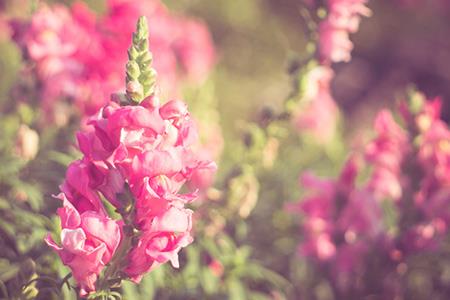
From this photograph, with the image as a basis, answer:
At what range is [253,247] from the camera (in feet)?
7.54

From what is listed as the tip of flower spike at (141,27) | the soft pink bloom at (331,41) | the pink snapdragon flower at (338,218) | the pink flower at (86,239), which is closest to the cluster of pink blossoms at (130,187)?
the pink flower at (86,239)

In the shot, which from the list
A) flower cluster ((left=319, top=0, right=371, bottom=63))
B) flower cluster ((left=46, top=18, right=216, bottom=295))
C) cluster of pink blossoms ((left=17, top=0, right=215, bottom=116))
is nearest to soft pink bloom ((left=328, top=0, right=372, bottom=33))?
flower cluster ((left=319, top=0, right=371, bottom=63))

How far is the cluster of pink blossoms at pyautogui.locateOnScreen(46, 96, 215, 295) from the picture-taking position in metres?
1.24

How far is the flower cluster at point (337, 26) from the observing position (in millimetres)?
1897

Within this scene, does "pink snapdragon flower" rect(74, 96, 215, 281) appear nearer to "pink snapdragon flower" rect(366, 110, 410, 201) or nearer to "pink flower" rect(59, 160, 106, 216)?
"pink flower" rect(59, 160, 106, 216)

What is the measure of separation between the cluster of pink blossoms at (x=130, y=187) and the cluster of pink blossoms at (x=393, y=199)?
904mm

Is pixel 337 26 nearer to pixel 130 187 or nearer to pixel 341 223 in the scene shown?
pixel 341 223

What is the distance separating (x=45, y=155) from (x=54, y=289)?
2.44 ft

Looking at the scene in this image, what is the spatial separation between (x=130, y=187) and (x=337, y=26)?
2.93 feet

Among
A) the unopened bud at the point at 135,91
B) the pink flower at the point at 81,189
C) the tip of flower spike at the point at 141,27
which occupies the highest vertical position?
the tip of flower spike at the point at 141,27

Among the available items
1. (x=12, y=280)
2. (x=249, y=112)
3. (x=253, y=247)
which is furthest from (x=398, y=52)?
(x=12, y=280)

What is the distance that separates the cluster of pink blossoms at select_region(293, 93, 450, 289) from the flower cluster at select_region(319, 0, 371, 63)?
12.4 inches

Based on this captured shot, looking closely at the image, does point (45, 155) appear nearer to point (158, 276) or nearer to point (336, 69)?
point (158, 276)

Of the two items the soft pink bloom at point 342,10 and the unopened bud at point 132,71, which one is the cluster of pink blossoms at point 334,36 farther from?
the unopened bud at point 132,71
